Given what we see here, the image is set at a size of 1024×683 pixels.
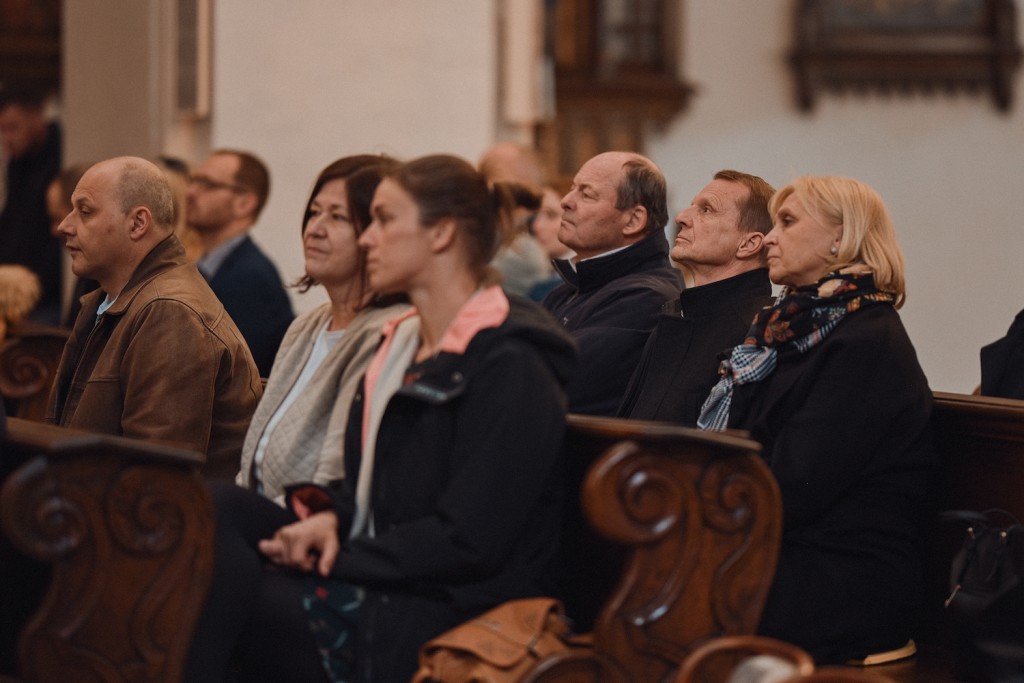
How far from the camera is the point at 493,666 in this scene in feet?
8.53

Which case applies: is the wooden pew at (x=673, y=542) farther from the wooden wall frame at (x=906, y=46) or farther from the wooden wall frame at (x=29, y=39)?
the wooden wall frame at (x=906, y=46)

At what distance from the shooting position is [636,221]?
13.7 ft

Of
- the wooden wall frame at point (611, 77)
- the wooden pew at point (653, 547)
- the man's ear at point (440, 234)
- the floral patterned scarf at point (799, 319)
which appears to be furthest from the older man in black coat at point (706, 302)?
the wooden wall frame at point (611, 77)

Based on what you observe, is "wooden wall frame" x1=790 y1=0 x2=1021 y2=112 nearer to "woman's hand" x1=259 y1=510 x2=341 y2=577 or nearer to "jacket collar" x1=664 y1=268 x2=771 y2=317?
"jacket collar" x1=664 y1=268 x2=771 y2=317


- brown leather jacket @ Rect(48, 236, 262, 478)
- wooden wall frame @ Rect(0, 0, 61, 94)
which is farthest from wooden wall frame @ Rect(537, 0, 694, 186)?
brown leather jacket @ Rect(48, 236, 262, 478)

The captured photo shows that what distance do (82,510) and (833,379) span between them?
156 centimetres

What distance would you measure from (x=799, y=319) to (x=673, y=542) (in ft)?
2.48

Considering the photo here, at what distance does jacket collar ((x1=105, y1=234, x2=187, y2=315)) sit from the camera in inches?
149

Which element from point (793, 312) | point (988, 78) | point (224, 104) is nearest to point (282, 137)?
point (224, 104)

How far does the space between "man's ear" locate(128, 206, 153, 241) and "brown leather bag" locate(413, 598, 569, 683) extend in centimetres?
169

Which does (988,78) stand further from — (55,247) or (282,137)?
(55,247)

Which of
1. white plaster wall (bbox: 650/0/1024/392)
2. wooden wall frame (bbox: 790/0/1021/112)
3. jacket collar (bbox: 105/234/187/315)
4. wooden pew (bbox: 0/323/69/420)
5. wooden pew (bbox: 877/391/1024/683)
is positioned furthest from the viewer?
white plaster wall (bbox: 650/0/1024/392)

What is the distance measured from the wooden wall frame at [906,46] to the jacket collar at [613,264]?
725cm

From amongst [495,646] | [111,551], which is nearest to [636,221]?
[495,646]
